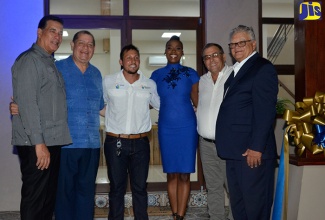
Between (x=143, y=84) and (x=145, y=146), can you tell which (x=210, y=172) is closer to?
(x=145, y=146)

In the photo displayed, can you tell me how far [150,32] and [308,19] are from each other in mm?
2621

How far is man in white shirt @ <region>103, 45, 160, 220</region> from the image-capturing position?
11.1ft

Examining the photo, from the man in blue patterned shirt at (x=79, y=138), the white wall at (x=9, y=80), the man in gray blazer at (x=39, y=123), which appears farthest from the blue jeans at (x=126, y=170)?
the white wall at (x=9, y=80)

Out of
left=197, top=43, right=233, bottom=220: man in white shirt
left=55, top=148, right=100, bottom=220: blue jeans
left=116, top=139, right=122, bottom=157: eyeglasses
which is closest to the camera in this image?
left=55, top=148, right=100, bottom=220: blue jeans

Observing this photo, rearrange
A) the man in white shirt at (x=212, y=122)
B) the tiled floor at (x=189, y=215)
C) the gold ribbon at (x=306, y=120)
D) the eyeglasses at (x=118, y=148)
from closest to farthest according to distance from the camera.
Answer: the gold ribbon at (x=306, y=120) → the eyeglasses at (x=118, y=148) → the man in white shirt at (x=212, y=122) → the tiled floor at (x=189, y=215)

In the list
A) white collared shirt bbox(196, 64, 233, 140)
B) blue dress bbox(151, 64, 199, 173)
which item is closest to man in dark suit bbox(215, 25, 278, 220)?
white collared shirt bbox(196, 64, 233, 140)

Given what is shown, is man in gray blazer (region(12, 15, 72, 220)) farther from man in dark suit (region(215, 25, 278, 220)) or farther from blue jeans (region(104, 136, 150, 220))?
man in dark suit (region(215, 25, 278, 220))

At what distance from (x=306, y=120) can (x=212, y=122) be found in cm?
94

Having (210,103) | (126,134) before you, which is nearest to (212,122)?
(210,103)

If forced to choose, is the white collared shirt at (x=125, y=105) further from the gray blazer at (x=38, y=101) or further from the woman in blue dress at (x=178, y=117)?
the gray blazer at (x=38, y=101)

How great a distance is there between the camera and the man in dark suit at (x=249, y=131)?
2691 millimetres

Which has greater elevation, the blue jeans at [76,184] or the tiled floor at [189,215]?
the blue jeans at [76,184]

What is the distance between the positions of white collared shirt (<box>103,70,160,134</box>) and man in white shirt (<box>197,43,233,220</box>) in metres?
0.47

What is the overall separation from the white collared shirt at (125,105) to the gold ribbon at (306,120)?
1185mm
